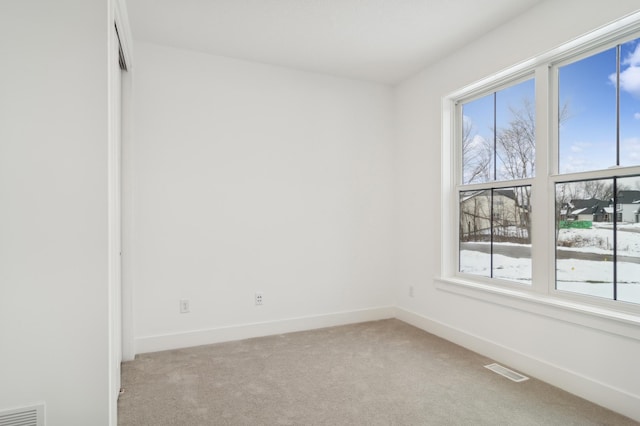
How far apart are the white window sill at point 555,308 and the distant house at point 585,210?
59 centimetres

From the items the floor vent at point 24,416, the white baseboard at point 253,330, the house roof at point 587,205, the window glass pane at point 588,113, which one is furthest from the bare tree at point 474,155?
the floor vent at point 24,416

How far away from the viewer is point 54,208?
1565 millimetres

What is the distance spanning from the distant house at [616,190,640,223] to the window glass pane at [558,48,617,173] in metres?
0.23

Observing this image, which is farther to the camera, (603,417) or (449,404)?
(449,404)

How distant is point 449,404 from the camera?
223 centimetres

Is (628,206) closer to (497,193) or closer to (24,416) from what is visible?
(497,193)

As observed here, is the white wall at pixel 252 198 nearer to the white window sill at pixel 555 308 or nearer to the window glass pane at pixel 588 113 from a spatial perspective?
the white window sill at pixel 555 308

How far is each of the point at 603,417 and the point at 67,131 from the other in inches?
128

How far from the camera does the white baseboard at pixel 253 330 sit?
10.2ft

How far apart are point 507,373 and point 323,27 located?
3.06 meters

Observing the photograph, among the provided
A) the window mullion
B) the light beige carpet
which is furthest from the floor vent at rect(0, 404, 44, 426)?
the window mullion

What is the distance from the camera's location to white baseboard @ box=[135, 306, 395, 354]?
10.2 feet

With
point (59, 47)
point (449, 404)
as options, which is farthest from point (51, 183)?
point (449, 404)

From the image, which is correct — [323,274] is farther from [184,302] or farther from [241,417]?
[241,417]
